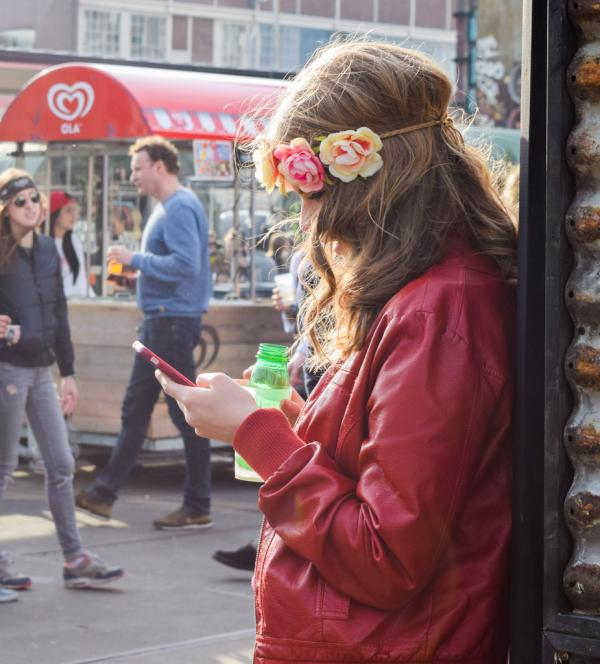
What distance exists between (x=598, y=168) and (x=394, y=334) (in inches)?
16.1

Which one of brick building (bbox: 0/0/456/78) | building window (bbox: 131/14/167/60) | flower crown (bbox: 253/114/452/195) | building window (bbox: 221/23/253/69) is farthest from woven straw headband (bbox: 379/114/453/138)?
building window (bbox: 221/23/253/69)

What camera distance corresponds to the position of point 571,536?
191 centimetres

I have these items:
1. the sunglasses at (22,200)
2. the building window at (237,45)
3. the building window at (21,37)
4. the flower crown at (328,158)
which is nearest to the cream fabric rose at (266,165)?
the flower crown at (328,158)

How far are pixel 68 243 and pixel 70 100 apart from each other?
4.00ft

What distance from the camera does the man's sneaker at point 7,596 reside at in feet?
19.3

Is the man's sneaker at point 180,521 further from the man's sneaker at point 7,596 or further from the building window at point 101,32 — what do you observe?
the building window at point 101,32

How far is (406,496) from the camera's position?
199cm

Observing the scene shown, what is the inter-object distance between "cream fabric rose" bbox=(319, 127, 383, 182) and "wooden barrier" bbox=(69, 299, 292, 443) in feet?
23.7

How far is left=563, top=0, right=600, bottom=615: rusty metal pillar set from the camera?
6.13 feet

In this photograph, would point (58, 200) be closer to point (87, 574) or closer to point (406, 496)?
point (87, 574)

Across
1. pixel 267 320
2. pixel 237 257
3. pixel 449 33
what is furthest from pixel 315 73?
pixel 449 33

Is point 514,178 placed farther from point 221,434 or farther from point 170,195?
point 170,195

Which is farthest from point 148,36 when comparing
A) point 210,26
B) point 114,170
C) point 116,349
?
point 116,349

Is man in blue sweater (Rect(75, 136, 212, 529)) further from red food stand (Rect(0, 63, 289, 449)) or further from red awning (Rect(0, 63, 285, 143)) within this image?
red awning (Rect(0, 63, 285, 143))
